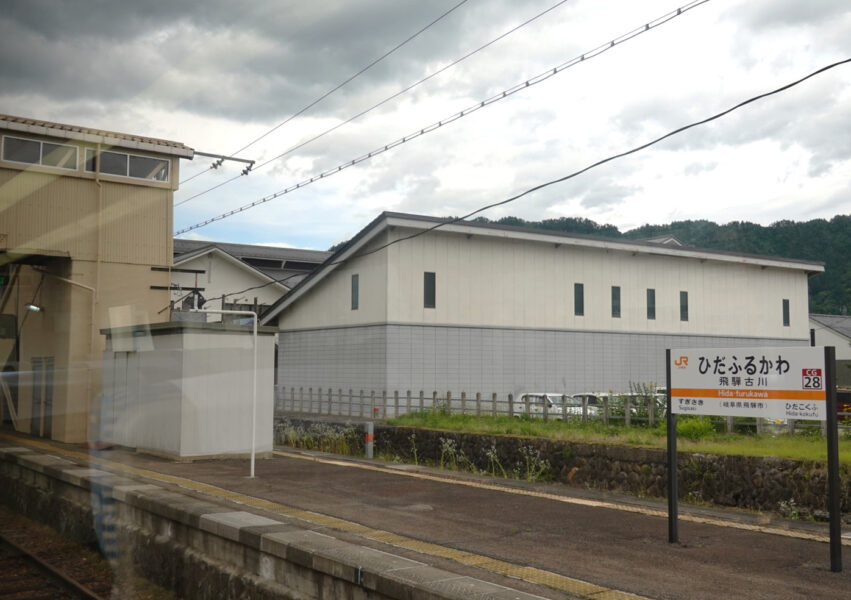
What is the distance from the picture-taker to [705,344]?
28.1 metres

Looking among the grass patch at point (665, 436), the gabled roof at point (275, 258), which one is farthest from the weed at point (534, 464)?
the gabled roof at point (275, 258)

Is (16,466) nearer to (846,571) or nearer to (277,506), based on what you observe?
(277,506)

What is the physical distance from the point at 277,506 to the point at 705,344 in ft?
74.6

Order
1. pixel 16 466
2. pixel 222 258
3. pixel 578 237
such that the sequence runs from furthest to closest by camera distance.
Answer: pixel 222 258, pixel 578 237, pixel 16 466

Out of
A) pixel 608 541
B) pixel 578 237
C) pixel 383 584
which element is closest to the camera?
pixel 383 584

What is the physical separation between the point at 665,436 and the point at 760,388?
6031 mm

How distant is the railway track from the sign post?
6522 mm

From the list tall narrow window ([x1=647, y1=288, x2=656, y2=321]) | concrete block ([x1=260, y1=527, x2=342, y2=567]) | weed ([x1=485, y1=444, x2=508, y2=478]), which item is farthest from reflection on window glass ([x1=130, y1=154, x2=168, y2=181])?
tall narrow window ([x1=647, y1=288, x2=656, y2=321])

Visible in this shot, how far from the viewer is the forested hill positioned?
37938 mm

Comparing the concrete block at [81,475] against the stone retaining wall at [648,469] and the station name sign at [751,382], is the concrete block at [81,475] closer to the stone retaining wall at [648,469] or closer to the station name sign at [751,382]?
the stone retaining wall at [648,469]

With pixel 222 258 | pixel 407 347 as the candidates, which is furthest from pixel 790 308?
pixel 222 258

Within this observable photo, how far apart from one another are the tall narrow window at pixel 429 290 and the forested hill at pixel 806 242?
1283cm

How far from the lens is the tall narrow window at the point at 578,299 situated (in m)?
25.4

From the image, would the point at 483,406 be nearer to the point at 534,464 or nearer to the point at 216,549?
the point at 534,464
